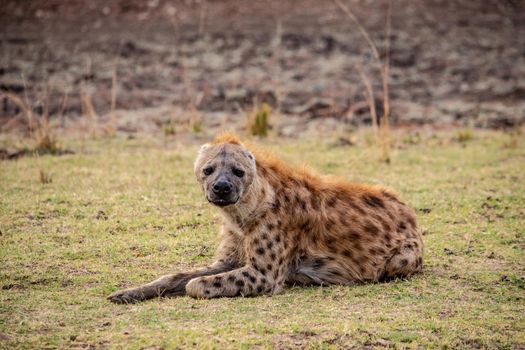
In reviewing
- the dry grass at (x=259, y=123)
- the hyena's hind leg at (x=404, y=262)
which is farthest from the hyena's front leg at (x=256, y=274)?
the dry grass at (x=259, y=123)

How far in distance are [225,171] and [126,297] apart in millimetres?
948

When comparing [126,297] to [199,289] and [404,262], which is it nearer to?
[199,289]

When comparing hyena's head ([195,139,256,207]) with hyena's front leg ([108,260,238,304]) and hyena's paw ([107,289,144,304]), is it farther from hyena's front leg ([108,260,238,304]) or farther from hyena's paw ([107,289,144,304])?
hyena's paw ([107,289,144,304])

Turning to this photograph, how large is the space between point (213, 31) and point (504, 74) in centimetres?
518

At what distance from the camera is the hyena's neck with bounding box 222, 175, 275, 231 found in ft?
16.5

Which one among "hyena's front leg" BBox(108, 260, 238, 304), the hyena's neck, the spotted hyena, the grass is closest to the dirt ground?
the grass

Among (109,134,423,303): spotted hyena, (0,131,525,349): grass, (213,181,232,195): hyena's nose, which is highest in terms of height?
(213,181,232,195): hyena's nose

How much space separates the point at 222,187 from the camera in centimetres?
484

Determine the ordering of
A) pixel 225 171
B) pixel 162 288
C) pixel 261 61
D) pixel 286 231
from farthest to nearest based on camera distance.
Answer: pixel 261 61
pixel 286 231
pixel 225 171
pixel 162 288

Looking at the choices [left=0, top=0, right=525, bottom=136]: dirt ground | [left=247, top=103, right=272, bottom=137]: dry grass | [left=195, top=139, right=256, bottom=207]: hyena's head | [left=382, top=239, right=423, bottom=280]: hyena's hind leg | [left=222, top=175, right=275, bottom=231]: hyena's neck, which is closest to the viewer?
[left=195, top=139, right=256, bottom=207]: hyena's head

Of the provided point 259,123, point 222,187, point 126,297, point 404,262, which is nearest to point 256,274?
point 222,187

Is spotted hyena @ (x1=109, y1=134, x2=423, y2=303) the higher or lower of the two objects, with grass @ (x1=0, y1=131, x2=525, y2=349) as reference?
higher

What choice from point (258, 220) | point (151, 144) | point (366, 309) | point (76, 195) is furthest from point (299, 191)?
point (151, 144)

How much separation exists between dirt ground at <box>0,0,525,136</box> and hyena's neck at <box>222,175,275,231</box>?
211 inches
